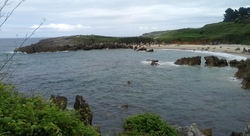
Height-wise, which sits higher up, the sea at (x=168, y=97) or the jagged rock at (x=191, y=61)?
the jagged rock at (x=191, y=61)

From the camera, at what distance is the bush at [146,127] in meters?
11.9

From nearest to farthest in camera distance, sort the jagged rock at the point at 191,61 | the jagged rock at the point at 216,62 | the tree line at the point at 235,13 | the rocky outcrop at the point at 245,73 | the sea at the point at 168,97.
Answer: the sea at the point at 168,97, the rocky outcrop at the point at 245,73, the jagged rock at the point at 216,62, the jagged rock at the point at 191,61, the tree line at the point at 235,13

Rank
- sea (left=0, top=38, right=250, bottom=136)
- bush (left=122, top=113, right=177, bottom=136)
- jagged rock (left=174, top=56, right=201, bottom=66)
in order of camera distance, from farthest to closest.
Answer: jagged rock (left=174, top=56, right=201, bottom=66) → sea (left=0, top=38, right=250, bottom=136) → bush (left=122, top=113, right=177, bottom=136)

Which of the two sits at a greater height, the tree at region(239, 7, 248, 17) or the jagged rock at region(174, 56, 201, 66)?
the tree at region(239, 7, 248, 17)

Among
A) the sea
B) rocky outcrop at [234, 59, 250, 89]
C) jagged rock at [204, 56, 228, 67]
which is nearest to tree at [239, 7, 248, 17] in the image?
jagged rock at [204, 56, 228, 67]

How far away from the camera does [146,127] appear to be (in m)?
12.2

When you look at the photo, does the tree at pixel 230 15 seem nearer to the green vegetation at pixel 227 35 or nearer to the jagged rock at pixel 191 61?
the green vegetation at pixel 227 35

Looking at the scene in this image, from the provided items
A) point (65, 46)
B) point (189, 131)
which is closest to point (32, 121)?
point (189, 131)

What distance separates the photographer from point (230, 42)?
96062 millimetres

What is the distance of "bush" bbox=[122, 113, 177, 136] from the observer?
11.9 m

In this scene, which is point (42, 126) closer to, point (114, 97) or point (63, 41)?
point (114, 97)

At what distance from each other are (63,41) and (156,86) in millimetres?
90281

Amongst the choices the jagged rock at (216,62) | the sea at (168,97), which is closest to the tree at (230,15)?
the jagged rock at (216,62)

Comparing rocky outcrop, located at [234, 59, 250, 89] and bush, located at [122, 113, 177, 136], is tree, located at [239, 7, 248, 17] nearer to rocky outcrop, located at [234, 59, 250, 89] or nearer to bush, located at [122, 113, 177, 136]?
rocky outcrop, located at [234, 59, 250, 89]
